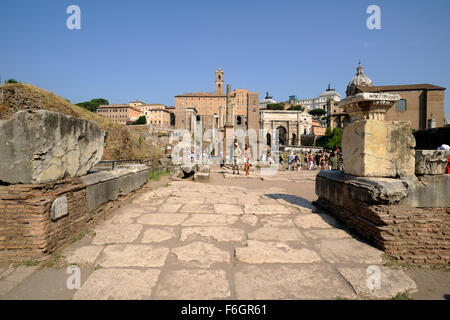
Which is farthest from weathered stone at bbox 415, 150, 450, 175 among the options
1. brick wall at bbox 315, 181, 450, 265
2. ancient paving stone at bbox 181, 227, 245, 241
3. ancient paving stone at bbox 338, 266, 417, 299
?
ancient paving stone at bbox 181, 227, 245, 241

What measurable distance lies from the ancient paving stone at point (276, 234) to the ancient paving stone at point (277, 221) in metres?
0.19

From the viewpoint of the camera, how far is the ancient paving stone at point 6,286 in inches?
76.2

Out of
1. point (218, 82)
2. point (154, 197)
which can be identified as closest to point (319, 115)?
point (218, 82)

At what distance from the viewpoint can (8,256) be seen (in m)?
2.40

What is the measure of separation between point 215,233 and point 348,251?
5.56ft

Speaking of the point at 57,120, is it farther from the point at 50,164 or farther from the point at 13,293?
the point at 13,293

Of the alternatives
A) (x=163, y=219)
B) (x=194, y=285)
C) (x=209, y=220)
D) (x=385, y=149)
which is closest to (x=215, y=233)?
(x=209, y=220)

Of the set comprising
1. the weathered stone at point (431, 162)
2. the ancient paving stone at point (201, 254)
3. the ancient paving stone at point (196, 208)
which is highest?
the weathered stone at point (431, 162)

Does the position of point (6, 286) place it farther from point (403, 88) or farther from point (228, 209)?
point (403, 88)

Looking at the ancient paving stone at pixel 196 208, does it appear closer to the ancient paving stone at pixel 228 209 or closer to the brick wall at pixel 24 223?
the ancient paving stone at pixel 228 209

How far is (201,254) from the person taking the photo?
2.70m

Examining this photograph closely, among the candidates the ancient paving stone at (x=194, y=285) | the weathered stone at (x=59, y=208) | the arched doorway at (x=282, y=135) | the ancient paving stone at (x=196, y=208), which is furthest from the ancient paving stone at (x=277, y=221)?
the arched doorway at (x=282, y=135)

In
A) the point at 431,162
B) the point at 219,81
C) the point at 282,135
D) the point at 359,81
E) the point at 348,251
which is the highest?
the point at 219,81

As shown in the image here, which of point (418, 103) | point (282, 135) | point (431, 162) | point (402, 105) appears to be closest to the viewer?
point (431, 162)
